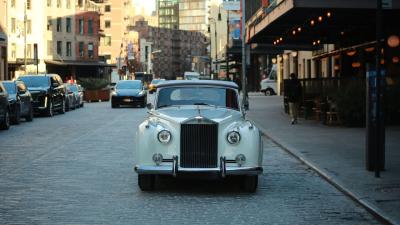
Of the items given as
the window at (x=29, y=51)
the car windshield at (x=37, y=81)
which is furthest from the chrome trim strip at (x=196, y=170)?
the window at (x=29, y=51)

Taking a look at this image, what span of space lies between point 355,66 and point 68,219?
28013 millimetres

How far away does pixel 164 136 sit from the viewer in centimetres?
1023

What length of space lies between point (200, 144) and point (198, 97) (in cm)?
179

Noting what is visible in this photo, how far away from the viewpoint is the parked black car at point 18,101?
25.5 m

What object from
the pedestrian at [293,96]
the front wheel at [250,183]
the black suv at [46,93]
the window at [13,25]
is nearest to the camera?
the front wheel at [250,183]

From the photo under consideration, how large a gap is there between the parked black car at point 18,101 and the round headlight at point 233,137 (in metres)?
15.9

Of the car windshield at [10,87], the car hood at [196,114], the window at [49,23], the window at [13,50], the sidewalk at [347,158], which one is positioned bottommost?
the sidewalk at [347,158]

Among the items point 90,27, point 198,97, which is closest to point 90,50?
point 90,27

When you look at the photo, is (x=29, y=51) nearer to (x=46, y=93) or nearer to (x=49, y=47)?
(x=49, y=47)

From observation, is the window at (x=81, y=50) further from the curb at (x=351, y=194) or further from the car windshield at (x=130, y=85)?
the curb at (x=351, y=194)

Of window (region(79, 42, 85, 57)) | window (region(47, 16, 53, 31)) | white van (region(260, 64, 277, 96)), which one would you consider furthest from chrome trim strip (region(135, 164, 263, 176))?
window (region(79, 42, 85, 57))

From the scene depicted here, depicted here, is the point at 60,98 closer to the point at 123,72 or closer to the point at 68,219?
the point at 68,219

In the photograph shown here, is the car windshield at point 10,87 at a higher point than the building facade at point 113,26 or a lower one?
lower

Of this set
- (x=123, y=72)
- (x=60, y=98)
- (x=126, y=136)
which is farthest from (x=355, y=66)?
(x=123, y=72)
